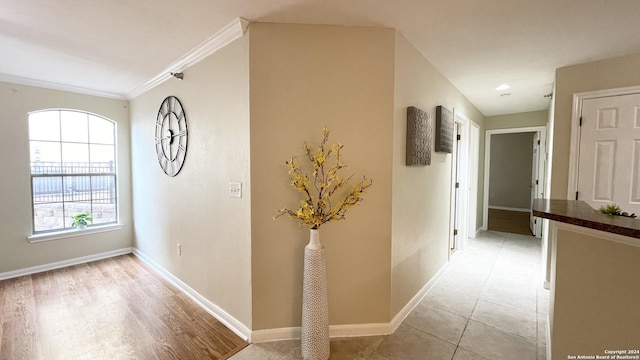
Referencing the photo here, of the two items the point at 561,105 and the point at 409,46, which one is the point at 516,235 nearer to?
the point at 561,105

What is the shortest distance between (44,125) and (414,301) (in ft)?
16.0

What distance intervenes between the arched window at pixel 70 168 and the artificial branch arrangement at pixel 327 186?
344 cm

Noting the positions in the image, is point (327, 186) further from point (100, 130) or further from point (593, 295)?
point (100, 130)

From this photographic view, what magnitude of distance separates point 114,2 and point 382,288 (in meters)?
2.69

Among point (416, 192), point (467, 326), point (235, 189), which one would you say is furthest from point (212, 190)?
point (467, 326)

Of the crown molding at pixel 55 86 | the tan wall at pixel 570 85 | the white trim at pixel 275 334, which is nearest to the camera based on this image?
the white trim at pixel 275 334

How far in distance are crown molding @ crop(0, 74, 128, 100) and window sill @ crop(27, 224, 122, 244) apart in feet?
Answer: 6.12

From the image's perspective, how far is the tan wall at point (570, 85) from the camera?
232 centimetres

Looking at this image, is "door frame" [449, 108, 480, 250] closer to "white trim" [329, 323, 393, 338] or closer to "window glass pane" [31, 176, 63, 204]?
→ "white trim" [329, 323, 393, 338]

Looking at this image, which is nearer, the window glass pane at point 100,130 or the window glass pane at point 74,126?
the window glass pane at point 74,126

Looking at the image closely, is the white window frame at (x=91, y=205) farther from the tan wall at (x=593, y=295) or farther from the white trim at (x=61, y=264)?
the tan wall at (x=593, y=295)

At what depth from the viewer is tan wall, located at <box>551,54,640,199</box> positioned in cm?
232

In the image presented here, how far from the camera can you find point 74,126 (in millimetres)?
3537

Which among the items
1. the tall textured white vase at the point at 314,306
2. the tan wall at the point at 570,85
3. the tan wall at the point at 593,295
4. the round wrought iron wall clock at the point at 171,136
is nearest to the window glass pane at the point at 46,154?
the round wrought iron wall clock at the point at 171,136
